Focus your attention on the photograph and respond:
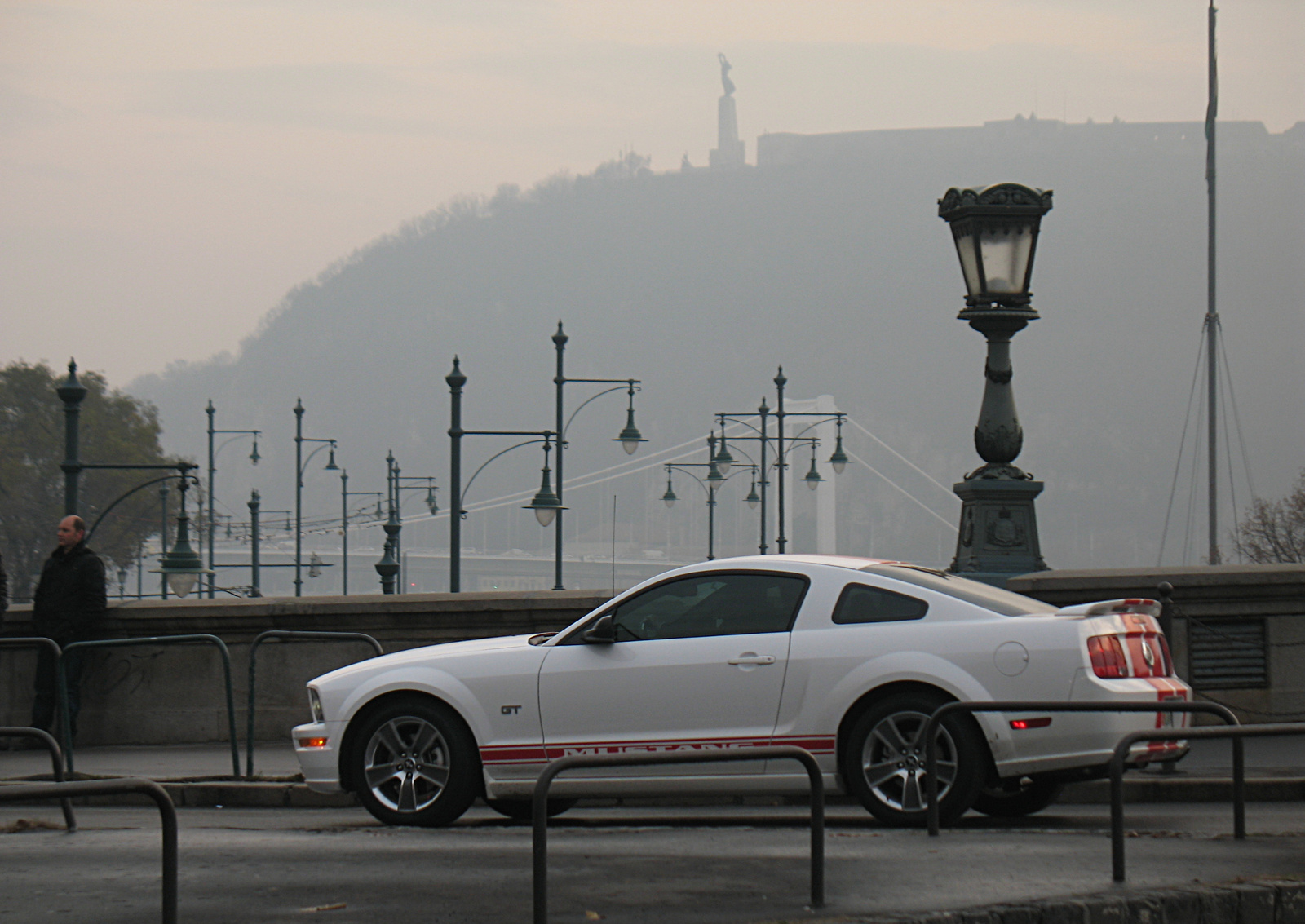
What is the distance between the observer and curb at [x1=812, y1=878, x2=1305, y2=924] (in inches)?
233

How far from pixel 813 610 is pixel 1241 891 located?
2.77 meters

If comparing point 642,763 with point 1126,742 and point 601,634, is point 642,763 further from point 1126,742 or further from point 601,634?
point 601,634

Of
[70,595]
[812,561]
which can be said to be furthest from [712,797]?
[70,595]

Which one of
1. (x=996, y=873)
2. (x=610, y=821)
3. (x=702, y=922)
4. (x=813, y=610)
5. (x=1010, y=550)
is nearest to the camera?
(x=702, y=922)

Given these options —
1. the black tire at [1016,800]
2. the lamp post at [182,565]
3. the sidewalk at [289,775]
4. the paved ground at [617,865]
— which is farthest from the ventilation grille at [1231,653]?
the lamp post at [182,565]

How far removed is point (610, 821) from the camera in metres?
9.46

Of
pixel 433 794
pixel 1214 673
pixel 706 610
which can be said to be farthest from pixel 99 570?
pixel 1214 673

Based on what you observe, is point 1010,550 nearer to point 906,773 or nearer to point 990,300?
point 990,300

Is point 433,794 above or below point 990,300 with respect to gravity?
below

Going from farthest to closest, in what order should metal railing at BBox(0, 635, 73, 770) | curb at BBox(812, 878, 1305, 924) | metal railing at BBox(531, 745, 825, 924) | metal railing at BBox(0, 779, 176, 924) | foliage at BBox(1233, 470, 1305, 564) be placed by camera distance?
foliage at BBox(1233, 470, 1305, 564)
metal railing at BBox(0, 635, 73, 770)
curb at BBox(812, 878, 1305, 924)
metal railing at BBox(531, 745, 825, 924)
metal railing at BBox(0, 779, 176, 924)

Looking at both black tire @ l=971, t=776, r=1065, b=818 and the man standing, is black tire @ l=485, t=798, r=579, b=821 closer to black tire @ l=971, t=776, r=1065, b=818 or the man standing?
black tire @ l=971, t=776, r=1065, b=818

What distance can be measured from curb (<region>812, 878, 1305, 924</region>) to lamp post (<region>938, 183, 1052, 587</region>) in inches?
191

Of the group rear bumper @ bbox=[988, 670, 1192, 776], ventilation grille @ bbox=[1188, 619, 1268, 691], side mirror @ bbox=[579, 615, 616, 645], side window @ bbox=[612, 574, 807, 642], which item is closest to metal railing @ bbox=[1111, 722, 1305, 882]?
rear bumper @ bbox=[988, 670, 1192, 776]

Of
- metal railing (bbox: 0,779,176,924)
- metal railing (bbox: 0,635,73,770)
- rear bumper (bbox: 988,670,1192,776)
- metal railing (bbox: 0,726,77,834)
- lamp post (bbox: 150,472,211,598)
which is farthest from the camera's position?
lamp post (bbox: 150,472,211,598)
